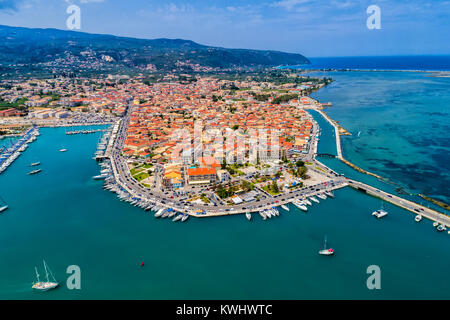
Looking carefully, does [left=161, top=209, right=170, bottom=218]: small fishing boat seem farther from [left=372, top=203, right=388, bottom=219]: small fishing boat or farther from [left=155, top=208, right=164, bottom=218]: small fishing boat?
[left=372, top=203, right=388, bottom=219]: small fishing boat

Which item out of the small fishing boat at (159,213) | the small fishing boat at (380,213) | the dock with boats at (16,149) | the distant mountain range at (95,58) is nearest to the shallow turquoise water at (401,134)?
the small fishing boat at (380,213)

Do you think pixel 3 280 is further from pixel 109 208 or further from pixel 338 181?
pixel 338 181

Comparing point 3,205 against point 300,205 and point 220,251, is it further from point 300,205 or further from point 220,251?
point 300,205

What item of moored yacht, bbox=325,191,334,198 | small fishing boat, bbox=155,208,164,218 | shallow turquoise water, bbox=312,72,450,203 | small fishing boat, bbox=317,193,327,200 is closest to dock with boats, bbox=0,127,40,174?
small fishing boat, bbox=155,208,164,218

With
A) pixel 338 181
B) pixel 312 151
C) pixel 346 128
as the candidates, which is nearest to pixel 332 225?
pixel 338 181

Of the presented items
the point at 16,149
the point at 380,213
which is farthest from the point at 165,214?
Result: the point at 16,149

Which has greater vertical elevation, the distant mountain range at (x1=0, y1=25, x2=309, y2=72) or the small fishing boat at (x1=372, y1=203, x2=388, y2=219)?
the distant mountain range at (x1=0, y1=25, x2=309, y2=72)

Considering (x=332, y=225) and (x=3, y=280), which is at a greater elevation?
(x=332, y=225)
